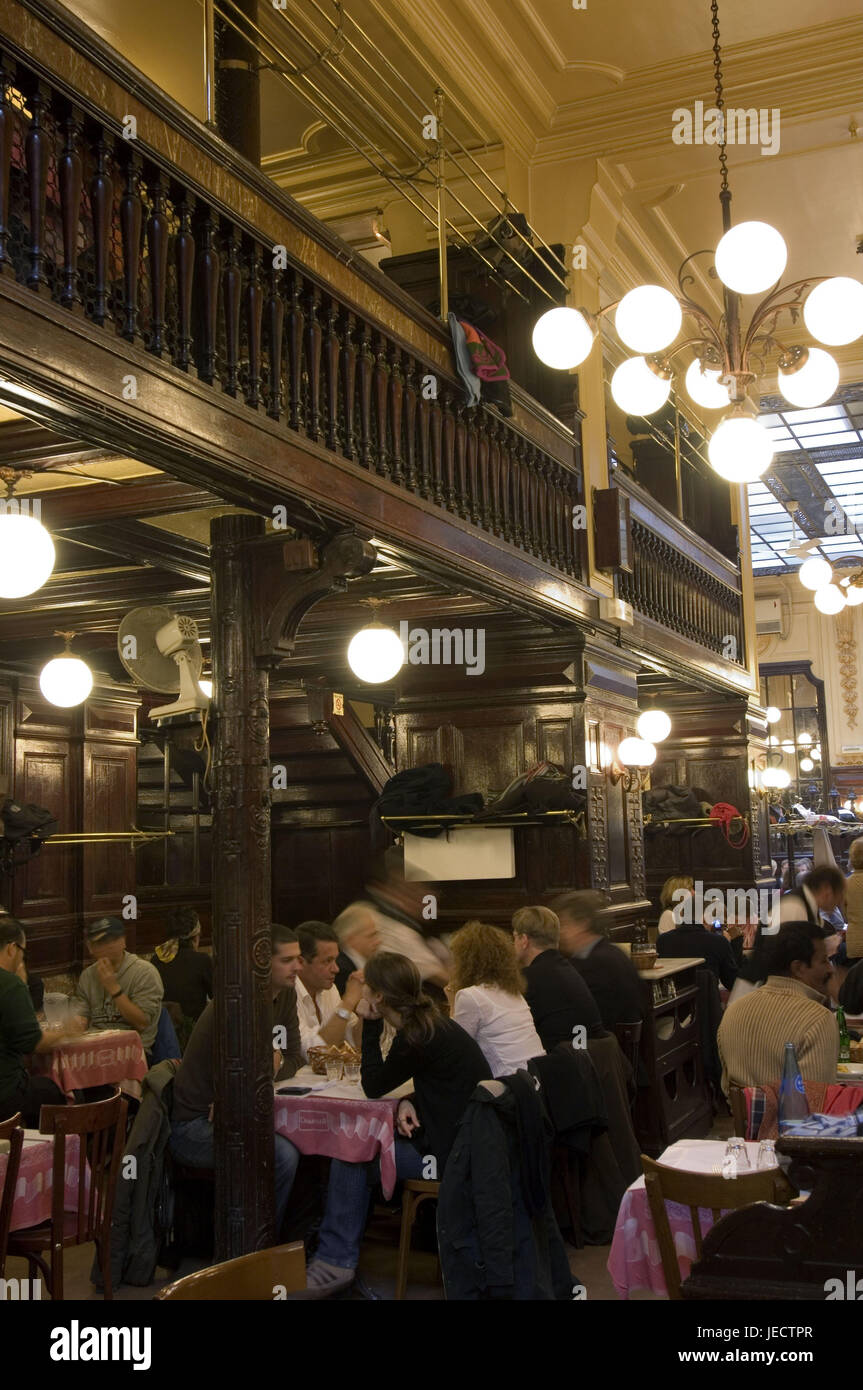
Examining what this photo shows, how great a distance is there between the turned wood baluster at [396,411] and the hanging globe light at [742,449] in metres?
1.46

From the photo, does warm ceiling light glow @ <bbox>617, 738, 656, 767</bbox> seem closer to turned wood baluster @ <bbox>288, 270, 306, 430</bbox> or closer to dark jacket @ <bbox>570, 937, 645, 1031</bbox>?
dark jacket @ <bbox>570, 937, 645, 1031</bbox>

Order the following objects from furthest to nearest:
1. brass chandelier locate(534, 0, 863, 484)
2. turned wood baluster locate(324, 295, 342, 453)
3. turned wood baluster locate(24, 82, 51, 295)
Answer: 1. turned wood baluster locate(324, 295, 342, 453)
2. brass chandelier locate(534, 0, 863, 484)
3. turned wood baluster locate(24, 82, 51, 295)

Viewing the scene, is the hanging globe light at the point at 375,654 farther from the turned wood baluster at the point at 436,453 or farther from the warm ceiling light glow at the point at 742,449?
the warm ceiling light glow at the point at 742,449

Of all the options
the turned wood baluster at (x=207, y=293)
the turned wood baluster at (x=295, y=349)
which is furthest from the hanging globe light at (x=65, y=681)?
the turned wood baluster at (x=207, y=293)

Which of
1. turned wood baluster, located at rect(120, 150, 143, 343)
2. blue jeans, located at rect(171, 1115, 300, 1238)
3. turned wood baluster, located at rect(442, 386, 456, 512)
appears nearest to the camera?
turned wood baluster, located at rect(120, 150, 143, 343)

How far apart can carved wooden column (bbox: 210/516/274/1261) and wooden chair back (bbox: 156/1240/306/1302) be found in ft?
7.71

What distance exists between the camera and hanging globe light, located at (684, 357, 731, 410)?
19.3 ft

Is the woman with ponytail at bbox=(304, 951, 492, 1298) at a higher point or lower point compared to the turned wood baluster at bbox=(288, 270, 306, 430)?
lower

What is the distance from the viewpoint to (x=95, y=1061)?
22.3 feet

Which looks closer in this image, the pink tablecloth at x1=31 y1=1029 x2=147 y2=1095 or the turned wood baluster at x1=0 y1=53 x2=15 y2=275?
the turned wood baluster at x1=0 y1=53 x2=15 y2=275

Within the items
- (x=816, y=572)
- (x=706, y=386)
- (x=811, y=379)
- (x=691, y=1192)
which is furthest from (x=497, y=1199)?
(x=816, y=572)

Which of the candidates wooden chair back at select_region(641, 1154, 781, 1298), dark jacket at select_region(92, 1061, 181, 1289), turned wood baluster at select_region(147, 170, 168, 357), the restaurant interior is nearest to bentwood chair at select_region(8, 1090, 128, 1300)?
the restaurant interior

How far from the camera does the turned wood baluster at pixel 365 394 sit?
5414 mm
